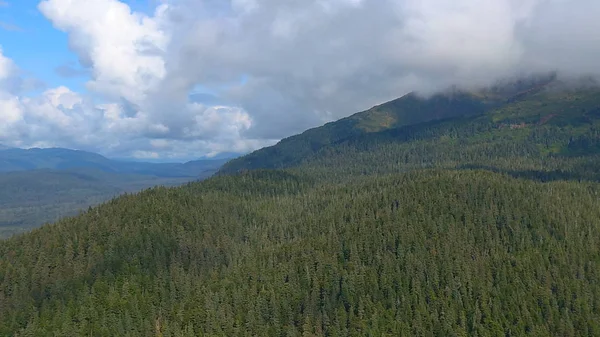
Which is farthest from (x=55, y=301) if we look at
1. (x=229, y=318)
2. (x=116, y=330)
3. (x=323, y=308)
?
(x=323, y=308)

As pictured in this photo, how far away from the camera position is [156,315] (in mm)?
192125

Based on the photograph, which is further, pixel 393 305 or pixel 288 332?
pixel 393 305

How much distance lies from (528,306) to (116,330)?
540ft

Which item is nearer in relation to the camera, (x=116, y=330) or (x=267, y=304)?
(x=116, y=330)

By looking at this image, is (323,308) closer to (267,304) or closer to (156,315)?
(267,304)

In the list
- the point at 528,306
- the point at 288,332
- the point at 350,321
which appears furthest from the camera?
the point at 528,306

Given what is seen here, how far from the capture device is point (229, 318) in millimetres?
183000

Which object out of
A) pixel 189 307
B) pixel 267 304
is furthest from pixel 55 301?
pixel 267 304

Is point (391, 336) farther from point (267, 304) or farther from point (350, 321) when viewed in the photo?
point (267, 304)

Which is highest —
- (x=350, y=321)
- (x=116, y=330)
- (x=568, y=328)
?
(x=116, y=330)

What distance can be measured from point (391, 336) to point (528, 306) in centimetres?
6464

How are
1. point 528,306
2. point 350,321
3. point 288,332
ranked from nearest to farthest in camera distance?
1. point 288,332
2. point 350,321
3. point 528,306

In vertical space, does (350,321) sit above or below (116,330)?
below

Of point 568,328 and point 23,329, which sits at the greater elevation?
point 23,329
